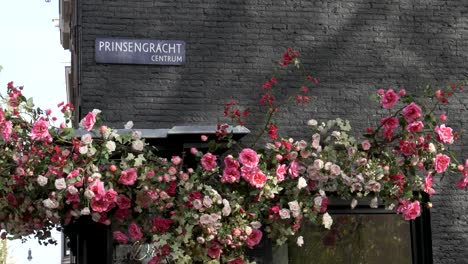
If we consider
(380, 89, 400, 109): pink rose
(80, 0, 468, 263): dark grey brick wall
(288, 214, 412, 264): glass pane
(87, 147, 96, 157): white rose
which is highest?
(80, 0, 468, 263): dark grey brick wall

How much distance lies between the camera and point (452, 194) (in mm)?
13352

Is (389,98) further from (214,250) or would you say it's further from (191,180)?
(214,250)

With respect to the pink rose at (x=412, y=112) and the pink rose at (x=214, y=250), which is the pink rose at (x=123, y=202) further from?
the pink rose at (x=412, y=112)

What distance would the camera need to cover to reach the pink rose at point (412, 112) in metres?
10.2

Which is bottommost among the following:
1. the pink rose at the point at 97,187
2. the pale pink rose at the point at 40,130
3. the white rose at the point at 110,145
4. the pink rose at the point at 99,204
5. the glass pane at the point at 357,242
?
the glass pane at the point at 357,242

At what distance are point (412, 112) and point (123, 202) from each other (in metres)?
3.00

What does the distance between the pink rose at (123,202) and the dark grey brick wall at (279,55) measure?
258 cm

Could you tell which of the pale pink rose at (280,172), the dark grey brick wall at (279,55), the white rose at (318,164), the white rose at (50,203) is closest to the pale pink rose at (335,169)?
Result: the white rose at (318,164)

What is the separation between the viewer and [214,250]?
10094mm

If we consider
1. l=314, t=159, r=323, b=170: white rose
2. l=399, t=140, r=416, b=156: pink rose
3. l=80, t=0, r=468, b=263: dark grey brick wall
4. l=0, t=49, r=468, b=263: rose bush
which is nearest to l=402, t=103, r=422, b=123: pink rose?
l=0, t=49, r=468, b=263: rose bush

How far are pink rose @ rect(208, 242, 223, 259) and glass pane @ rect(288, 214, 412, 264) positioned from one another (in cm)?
245

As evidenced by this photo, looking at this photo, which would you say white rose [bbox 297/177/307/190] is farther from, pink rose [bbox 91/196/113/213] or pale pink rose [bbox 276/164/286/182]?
pink rose [bbox 91/196/113/213]

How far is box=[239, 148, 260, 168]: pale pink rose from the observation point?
9.88m

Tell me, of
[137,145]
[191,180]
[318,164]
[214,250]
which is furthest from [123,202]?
[318,164]
